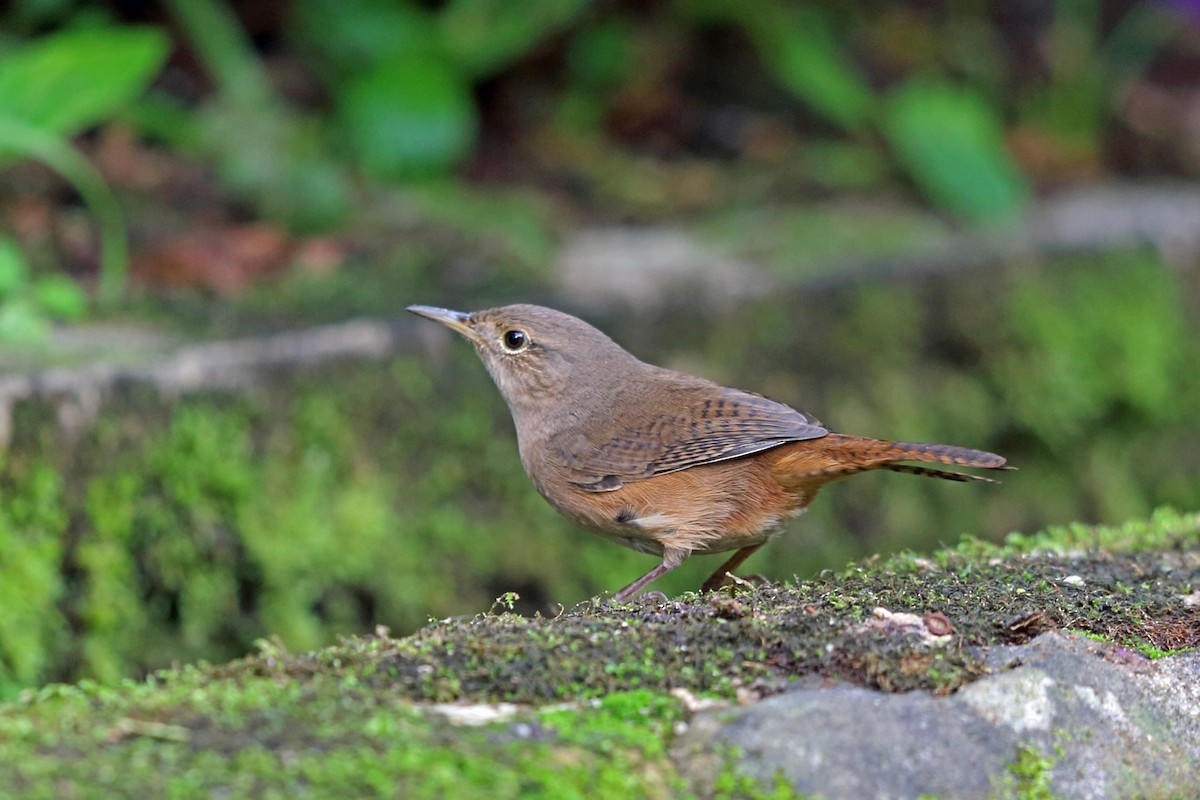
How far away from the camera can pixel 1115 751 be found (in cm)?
262

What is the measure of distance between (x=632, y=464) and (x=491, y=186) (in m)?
Answer: 4.02

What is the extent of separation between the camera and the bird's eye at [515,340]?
4957 millimetres

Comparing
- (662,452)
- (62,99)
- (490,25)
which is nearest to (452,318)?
(662,452)

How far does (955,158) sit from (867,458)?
4.51 metres

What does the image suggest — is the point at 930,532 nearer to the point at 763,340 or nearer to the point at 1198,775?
the point at 763,340

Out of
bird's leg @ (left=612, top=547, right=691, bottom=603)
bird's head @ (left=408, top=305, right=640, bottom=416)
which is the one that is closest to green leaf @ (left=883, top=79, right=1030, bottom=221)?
bird's head @ (left=408, top=305, right=640, bottom=416)

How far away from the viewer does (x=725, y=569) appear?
457 centimetres

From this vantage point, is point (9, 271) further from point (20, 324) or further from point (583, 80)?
point (583, 80)

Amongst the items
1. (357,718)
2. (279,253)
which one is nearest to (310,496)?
(279,253)

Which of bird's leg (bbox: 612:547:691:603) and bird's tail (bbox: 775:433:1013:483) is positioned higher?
bird's tail (bbox: 775:433:1013:483)

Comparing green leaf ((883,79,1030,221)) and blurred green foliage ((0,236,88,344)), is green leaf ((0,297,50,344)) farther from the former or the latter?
green leaf ((883,79,1030,221))

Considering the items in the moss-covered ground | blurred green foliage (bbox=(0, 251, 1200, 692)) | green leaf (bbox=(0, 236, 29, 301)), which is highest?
green leaf (bbox=(0, 236, 29, 301))

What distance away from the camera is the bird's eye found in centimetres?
496

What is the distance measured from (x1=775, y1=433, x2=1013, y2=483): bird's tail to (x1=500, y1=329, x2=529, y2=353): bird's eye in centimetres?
116
